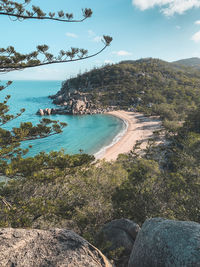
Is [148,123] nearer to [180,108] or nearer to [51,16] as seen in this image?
[180,108]

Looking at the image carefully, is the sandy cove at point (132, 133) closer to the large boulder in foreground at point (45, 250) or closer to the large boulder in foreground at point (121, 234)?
the large boulder in foreground at point (121, 234)


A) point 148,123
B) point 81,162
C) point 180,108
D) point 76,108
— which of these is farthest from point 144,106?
point 81,162

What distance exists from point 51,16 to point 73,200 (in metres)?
10.5

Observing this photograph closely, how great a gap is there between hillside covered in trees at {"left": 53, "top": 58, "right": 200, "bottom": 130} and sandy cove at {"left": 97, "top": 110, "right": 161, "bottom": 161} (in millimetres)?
7071

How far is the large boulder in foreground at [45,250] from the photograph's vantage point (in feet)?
10.0

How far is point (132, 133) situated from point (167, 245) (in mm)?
40887

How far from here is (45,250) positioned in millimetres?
3338

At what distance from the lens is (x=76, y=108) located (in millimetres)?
72688

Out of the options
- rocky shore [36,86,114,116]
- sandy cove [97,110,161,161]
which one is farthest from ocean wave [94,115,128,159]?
rocky shore [36,86,114,116]

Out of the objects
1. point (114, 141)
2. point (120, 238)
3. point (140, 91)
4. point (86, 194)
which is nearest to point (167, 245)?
point (120, 238)

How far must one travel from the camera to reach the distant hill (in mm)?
66125

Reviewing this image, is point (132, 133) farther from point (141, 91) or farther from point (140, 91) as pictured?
point (140, 91)

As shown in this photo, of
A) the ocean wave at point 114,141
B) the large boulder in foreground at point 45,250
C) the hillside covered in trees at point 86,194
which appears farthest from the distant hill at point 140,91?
the large boulder in foreground at point 45,250

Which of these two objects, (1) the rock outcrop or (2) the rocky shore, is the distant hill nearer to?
(2) the rocky shore
